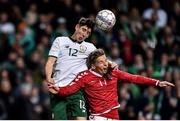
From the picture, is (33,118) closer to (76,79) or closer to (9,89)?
(9,89)

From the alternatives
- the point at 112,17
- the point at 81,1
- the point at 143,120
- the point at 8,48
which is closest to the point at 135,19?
the point at 81,1

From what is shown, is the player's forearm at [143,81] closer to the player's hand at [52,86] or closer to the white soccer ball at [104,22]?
the white soccer ball at [104,22]

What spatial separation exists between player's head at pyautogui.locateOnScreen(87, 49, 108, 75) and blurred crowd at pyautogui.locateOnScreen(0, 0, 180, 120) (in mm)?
4627

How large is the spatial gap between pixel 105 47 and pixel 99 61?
769 cm

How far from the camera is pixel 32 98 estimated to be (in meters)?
19.3

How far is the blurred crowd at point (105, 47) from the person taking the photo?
63.3 feet

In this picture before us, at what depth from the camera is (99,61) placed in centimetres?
1351

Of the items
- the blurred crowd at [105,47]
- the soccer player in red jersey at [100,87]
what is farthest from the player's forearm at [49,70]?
the blurred crowd at [105,47]

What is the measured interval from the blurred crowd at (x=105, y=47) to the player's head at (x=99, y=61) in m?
4.63

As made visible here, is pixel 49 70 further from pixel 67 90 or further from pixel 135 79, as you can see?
pixel 135 79

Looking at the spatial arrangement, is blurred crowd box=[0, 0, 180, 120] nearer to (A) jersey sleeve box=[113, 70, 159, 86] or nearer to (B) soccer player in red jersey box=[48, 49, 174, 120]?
(B) soccer player in red jersey box=[48, 49, 174, 120]

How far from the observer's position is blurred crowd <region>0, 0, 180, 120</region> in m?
19.3

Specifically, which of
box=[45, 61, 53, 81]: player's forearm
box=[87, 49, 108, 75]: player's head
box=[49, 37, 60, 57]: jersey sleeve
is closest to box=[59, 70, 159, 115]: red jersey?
box=[87, 49, 108, 75]: player's head

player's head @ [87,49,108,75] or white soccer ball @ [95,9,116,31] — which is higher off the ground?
white soccer ball @ [95,9,116,31]
